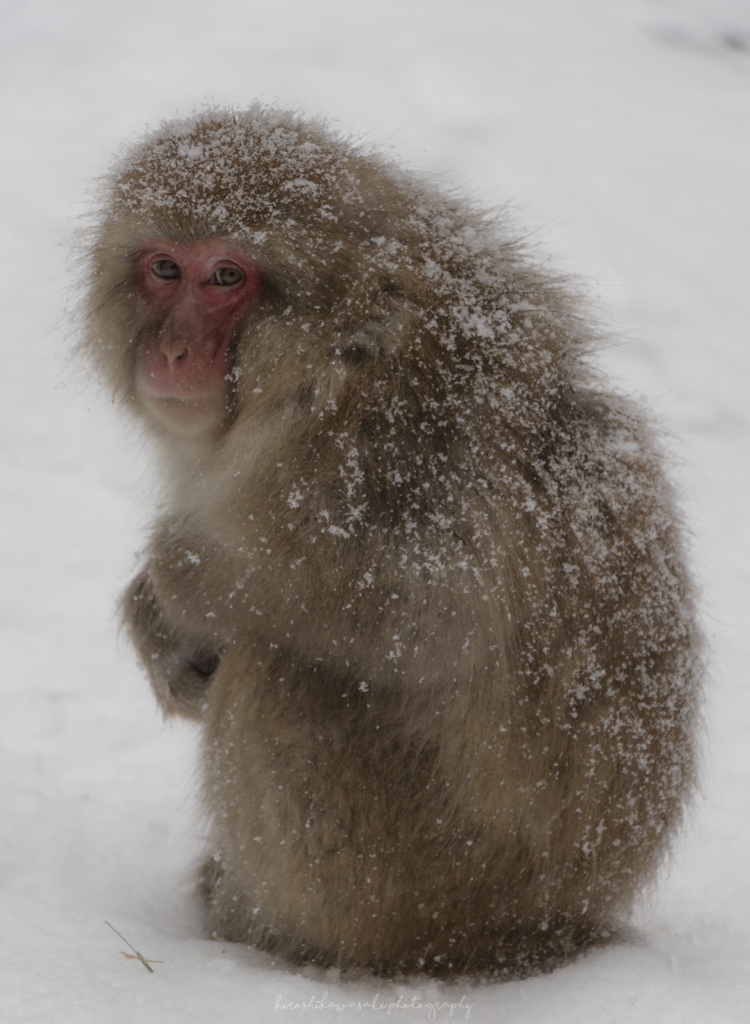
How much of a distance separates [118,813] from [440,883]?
1.36 m

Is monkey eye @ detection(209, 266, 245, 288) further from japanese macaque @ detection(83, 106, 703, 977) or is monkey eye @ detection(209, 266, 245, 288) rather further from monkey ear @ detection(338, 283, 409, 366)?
monkey ear @ detection(338, 283, 409, 366)

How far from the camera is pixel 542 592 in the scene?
246 cm

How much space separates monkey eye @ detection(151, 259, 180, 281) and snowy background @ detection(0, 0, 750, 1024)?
1.60 ft

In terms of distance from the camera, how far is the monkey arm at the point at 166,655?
3.05 metres

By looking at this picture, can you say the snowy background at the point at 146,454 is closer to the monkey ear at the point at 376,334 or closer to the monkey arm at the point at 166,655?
the monkey arm at the point at 166,655

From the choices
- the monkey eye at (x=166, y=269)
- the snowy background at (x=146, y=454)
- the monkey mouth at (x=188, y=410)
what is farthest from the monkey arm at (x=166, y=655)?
the monkey eye at (x=166, y=269)

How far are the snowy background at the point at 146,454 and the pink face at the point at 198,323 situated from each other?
0.55m

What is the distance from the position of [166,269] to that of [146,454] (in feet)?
2.18

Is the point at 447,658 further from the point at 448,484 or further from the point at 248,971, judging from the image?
the point at 248,971

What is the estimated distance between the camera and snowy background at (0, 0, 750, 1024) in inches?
100

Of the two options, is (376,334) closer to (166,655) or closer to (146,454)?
(146,454)

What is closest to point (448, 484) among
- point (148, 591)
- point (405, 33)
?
point (148, 591)

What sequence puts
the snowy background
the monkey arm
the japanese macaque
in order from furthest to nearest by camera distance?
the monkey arm
the snowy background
the japanese macaque

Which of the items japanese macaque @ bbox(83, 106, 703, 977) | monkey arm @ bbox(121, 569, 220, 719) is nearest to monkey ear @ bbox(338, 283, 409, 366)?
japanese macaque @ bbox(83, 106, 703, 977)
